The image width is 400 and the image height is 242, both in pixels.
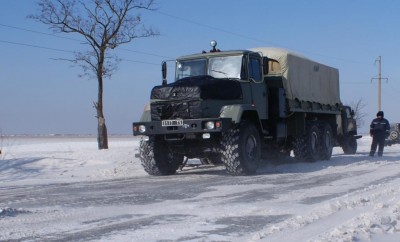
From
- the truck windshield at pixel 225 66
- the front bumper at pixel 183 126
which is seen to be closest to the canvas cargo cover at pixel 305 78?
the truck windshield at pixel 225 66

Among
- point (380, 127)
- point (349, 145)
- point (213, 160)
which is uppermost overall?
point (380, 127)

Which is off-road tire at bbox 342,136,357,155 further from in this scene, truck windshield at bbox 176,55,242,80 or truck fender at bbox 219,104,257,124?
truck fender at bbox 219,104,257,124

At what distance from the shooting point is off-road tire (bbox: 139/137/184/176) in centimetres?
1367

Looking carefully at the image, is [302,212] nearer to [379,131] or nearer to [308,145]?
[308,145]

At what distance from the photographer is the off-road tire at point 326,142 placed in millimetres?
17969

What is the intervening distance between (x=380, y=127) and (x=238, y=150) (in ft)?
29.3

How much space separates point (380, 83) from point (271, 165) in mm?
43364

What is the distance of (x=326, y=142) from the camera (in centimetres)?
1825

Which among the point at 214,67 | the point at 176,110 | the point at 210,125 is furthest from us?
the point at 214,67

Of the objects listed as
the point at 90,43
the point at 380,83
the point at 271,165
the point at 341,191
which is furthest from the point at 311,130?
the point at 380,83

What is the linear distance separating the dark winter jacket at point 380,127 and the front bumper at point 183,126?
919cm

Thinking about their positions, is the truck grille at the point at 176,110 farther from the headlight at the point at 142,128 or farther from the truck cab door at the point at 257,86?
the truck cab door at the point at 257,86

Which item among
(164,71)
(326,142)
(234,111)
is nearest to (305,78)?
(326,142)

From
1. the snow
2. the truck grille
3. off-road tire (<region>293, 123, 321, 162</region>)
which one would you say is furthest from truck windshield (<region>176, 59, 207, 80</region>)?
off-road tire (<region>293, 123, 321, 162</region>)
